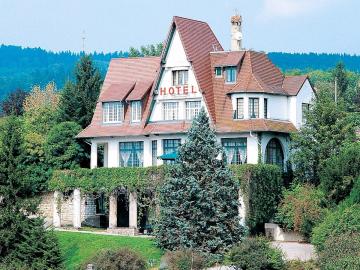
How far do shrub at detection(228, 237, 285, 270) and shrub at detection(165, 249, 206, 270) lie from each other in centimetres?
164

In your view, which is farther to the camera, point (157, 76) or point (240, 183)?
point (157, 76)

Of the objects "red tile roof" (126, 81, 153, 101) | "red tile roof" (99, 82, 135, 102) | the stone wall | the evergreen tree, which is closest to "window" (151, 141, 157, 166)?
"red tile roof" (126, 81, 153, 101)

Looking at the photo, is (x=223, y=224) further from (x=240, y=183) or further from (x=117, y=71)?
(x=117, y=71)

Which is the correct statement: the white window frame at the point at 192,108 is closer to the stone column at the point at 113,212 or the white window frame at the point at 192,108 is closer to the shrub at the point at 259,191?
the shrub at the point at 259,191

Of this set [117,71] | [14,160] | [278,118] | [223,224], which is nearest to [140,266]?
[223,224]

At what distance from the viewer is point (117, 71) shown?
221 ft

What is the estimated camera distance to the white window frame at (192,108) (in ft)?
204

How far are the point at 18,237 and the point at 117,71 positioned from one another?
16097 millimetres

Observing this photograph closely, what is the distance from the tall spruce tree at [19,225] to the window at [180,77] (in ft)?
35.0

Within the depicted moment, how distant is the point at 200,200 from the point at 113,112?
12.8 meters

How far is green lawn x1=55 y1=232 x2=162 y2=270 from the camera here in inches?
2185

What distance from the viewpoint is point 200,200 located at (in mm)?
54844

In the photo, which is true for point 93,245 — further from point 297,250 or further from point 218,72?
point 218,72

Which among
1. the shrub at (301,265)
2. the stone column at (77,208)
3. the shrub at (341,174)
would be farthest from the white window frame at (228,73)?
the shrub at (301,265)
